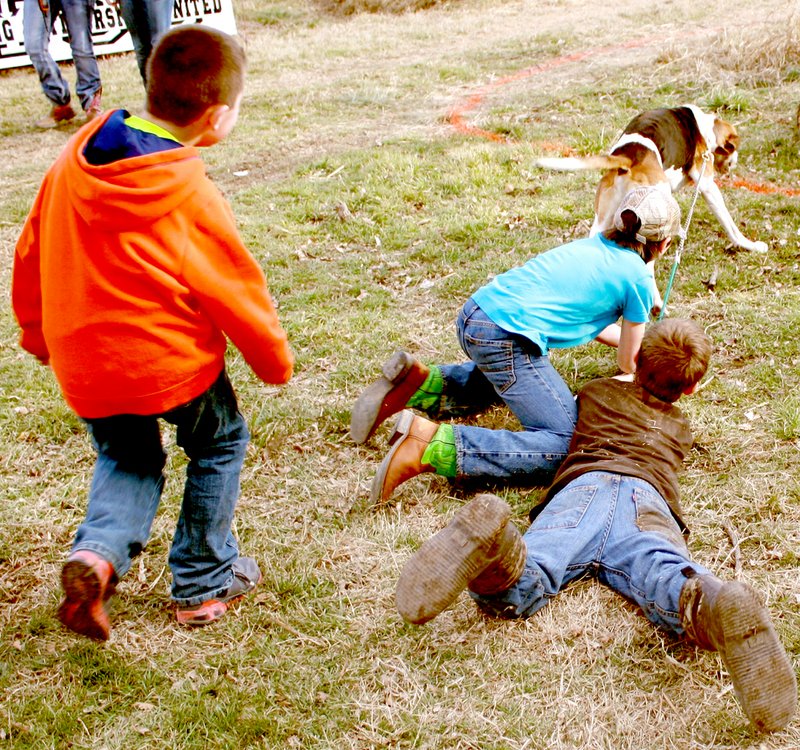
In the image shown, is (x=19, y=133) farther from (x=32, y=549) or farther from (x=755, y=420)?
(x=755, y=420)

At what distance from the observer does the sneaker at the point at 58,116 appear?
890 cm

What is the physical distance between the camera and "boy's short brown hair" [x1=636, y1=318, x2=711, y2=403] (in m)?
2.83

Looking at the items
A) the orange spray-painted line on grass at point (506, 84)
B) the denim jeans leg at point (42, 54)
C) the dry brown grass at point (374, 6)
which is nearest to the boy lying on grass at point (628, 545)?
the orange spray-painted line on grass at point (506, 84)

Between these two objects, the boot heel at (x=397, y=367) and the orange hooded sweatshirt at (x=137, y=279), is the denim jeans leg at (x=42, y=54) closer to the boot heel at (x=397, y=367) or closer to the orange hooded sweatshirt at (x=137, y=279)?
the boot heel at (x=397, y=367)

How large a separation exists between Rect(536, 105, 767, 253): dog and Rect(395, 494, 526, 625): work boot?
8.86ft

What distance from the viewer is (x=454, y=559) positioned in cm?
219

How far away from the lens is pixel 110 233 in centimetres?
203

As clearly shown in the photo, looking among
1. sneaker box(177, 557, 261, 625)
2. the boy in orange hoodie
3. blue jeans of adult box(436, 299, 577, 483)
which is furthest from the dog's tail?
sneaker box(177, 557, 261, 625)

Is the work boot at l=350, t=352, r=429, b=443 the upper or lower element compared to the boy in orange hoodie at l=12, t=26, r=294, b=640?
lower

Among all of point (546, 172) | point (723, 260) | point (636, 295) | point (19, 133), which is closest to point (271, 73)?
point (19, 133)

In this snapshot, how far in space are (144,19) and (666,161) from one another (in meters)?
4.41

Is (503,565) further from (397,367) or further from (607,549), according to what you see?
(397,367)

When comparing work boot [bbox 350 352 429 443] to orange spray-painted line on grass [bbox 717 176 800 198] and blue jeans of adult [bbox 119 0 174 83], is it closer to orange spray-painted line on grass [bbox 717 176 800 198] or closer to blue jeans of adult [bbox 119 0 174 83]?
orange spray-painted line on grass [bbox 717 176 800 198]

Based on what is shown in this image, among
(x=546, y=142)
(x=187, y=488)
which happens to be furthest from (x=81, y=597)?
(x=546, y=142)
